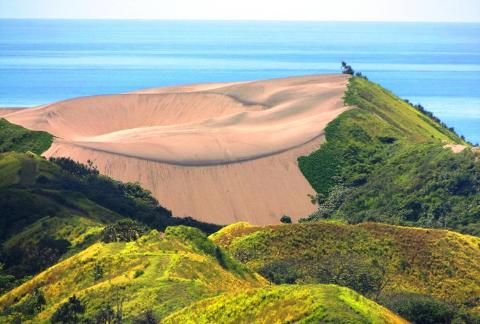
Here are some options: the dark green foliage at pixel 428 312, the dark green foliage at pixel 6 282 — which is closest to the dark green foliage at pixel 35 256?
the dark green foliage at pixel 6 282

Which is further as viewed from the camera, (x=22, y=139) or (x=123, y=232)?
(x=22, y=139)

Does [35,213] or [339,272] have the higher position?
[35,213]

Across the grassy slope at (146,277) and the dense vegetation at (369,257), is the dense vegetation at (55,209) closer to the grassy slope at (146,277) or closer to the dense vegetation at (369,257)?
the grassy slope at (146,277)

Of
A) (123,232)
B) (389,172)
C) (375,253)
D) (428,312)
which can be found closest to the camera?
(428,312)

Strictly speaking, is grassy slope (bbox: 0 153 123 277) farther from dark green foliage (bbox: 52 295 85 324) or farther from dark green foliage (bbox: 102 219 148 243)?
dark green foliage (bbox: 52 295 85 324)

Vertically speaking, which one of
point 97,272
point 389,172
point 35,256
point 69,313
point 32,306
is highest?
Answer: point 389,172

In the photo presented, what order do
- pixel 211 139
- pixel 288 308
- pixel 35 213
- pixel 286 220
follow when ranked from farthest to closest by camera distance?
pixel 211 139 < pixel 286 220 < pixel 35 213 < pixel 288 308

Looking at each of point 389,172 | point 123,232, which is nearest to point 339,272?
point 123,232

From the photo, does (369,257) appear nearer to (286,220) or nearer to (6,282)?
(6,282)
